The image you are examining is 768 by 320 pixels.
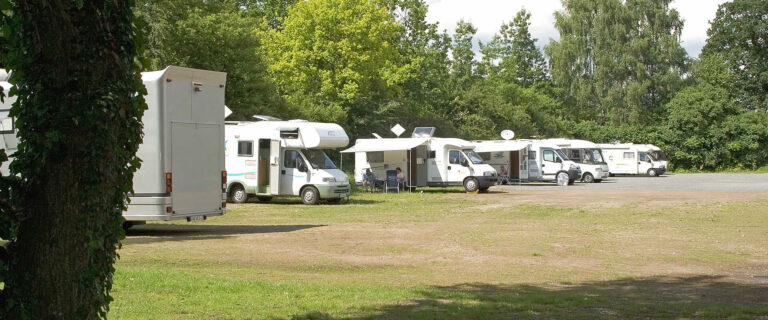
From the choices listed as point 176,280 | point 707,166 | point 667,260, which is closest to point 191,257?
point 176,280

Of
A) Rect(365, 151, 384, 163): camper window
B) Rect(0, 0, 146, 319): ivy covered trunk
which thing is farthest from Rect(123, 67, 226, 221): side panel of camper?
Rect(365, 151, 384, 163): camper window

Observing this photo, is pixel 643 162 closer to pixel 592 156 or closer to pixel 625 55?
pixel 592 156

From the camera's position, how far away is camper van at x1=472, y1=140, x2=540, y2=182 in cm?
3925

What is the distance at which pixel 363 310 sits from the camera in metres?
7.20

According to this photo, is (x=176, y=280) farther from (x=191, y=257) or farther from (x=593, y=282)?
(x=593, y=282)

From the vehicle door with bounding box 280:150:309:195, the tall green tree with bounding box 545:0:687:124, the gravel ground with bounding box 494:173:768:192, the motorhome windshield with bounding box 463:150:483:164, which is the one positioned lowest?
the gravel ground with bounding box 494:173:768:192

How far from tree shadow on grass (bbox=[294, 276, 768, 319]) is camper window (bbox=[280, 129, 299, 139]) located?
602 inches

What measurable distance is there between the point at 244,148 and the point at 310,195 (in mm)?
2539

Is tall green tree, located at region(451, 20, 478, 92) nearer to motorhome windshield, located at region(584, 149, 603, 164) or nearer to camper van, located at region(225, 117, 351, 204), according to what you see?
motorhome windshield, located at region(584, 149, 603, 164)

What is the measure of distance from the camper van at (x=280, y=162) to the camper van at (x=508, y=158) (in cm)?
1580

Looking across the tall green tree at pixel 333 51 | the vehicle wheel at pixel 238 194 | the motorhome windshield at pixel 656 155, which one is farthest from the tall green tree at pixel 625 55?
the vehicle wheel at pixel 238 194

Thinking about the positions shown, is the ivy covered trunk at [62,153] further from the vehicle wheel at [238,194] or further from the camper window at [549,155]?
the camper window at [549,155]

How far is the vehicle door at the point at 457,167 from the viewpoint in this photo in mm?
32781

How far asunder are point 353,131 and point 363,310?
38.5 metres
